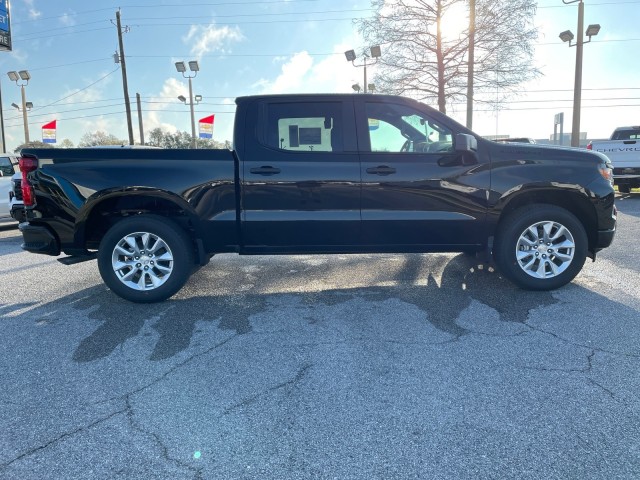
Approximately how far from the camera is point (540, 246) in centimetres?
472

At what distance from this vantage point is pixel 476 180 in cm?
455

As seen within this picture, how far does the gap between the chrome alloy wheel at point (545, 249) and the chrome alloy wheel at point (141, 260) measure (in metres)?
3.63

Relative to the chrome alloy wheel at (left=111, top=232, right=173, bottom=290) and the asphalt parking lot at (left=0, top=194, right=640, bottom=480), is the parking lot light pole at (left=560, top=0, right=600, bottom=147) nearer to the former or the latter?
the asphalt parking lot at (left=0, top=194, right=640, bottom=480)

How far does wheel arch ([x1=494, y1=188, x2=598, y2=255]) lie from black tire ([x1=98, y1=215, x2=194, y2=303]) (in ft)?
10.8

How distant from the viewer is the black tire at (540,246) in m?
4.67

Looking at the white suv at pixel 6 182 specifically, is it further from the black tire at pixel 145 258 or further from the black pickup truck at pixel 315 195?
the black tire at pixel 145 258

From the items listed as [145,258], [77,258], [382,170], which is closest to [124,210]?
[145,258]

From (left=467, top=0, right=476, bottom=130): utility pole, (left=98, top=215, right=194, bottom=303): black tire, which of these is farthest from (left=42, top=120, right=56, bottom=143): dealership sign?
(left=98, top=215, right=194, bottom=303): black tire

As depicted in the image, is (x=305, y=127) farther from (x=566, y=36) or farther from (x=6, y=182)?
(x=566, y=36)

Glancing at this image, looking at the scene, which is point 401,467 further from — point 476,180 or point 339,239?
point 476,180

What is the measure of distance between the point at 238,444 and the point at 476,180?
11.2ft

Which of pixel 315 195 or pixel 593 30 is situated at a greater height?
pixel 593 30

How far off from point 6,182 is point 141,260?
7.50 metres

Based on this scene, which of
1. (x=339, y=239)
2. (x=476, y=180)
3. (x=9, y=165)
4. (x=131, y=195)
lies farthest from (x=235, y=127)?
(x=9, y=165)
